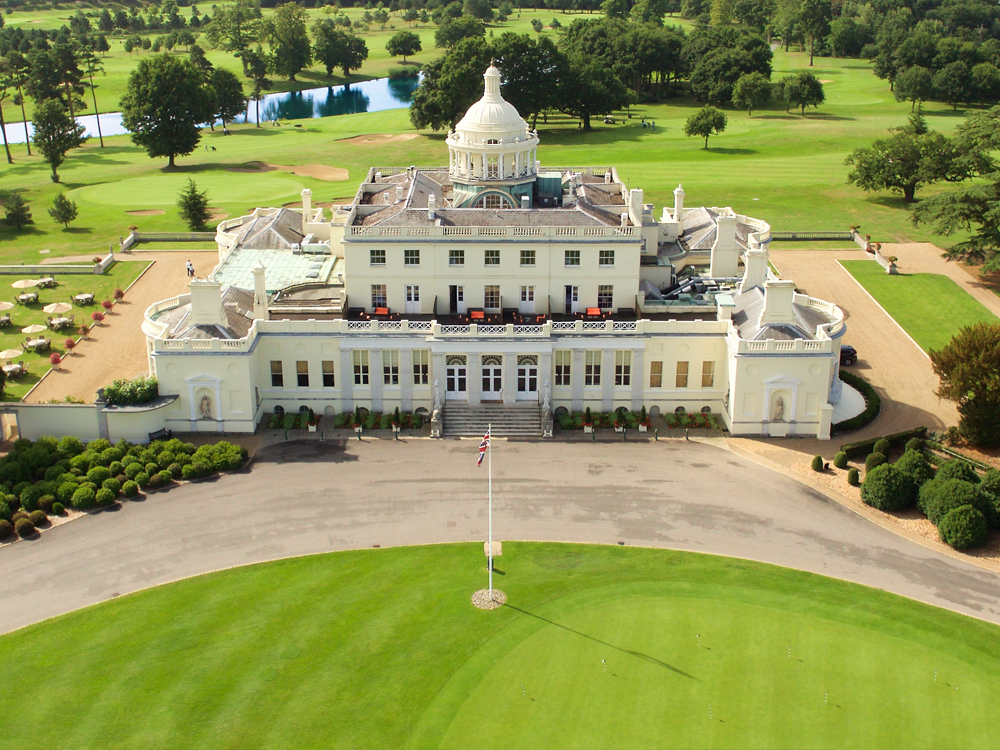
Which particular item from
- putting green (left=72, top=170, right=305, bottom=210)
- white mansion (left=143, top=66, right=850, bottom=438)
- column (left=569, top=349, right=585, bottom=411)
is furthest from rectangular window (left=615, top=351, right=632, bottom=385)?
putting green (left=72, top=170, right=305, bottom=210)

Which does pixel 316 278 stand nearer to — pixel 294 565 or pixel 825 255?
pixel 294 565

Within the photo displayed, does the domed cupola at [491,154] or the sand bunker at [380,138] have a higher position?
the domed cupola at [491,154]

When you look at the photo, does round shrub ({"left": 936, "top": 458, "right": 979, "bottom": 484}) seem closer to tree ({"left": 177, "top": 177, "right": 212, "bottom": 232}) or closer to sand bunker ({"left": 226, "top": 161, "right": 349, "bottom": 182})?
tree ({"left": 177, "top": 177, "right": 212, "bottom": 232})

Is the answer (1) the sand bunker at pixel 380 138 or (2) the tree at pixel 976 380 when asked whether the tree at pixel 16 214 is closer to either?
(1) the sand bunker at pixel 380 138

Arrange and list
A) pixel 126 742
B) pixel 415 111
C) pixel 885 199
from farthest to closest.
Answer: pixel 415 111 < pixel 885 199 < pixel 126 742

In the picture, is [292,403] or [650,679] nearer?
[650,679]

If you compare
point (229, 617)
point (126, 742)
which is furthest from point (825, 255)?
point (126, 742)

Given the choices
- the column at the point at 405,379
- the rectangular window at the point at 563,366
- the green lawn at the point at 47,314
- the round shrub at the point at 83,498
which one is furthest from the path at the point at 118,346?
the rectangular window at the point at 563,366
